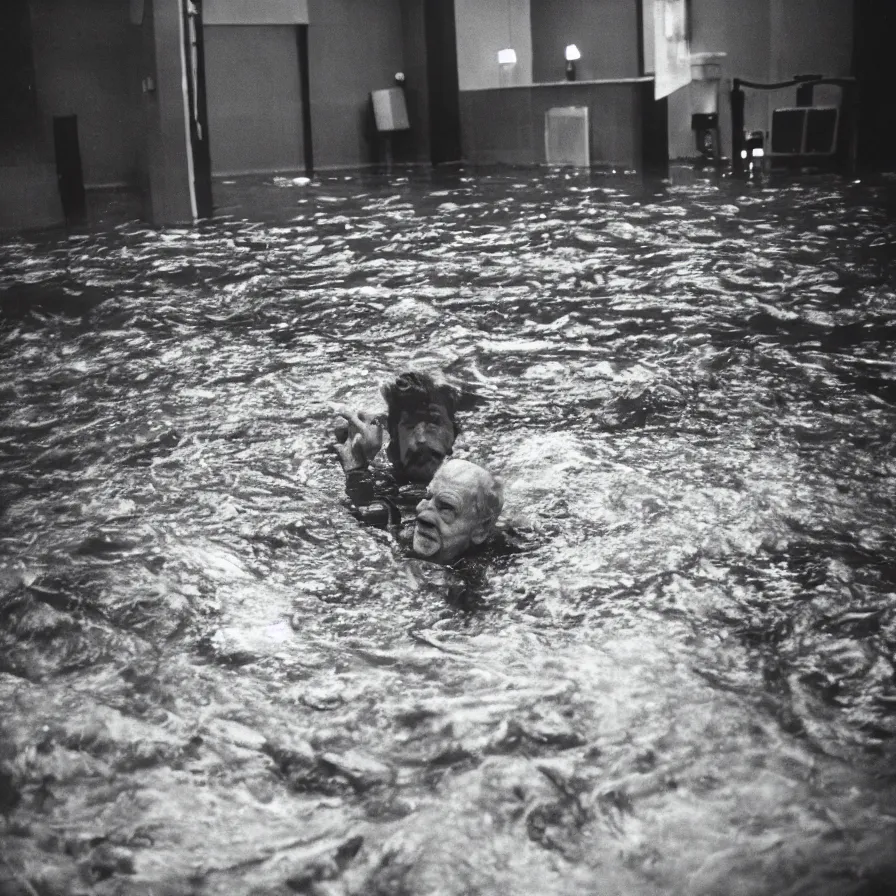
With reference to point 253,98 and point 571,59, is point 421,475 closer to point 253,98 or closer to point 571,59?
point 253,98

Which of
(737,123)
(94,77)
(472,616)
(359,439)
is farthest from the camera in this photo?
(94,77)

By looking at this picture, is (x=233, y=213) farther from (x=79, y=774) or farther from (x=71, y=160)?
(x=79, y=774)

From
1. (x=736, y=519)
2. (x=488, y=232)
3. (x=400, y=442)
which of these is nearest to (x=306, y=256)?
(x=488, y=232)

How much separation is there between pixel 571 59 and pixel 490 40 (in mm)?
1229

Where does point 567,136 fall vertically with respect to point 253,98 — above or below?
below

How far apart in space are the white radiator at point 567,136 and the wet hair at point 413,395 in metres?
11.9

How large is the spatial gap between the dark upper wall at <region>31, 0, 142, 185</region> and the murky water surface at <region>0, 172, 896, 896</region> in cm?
936

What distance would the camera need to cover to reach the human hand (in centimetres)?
406

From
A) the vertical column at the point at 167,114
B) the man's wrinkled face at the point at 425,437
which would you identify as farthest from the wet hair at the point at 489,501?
the vertical column at the point at 167,114

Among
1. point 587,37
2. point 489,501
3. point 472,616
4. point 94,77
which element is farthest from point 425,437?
point 587,37

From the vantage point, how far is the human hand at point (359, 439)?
13.3 ft

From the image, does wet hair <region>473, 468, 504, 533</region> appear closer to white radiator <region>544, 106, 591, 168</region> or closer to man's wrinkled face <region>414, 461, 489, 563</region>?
man's wrinkled face <region>414, 461, 489, 563</region>

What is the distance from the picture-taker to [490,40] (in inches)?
659

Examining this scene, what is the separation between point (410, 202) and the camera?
1186 cm
